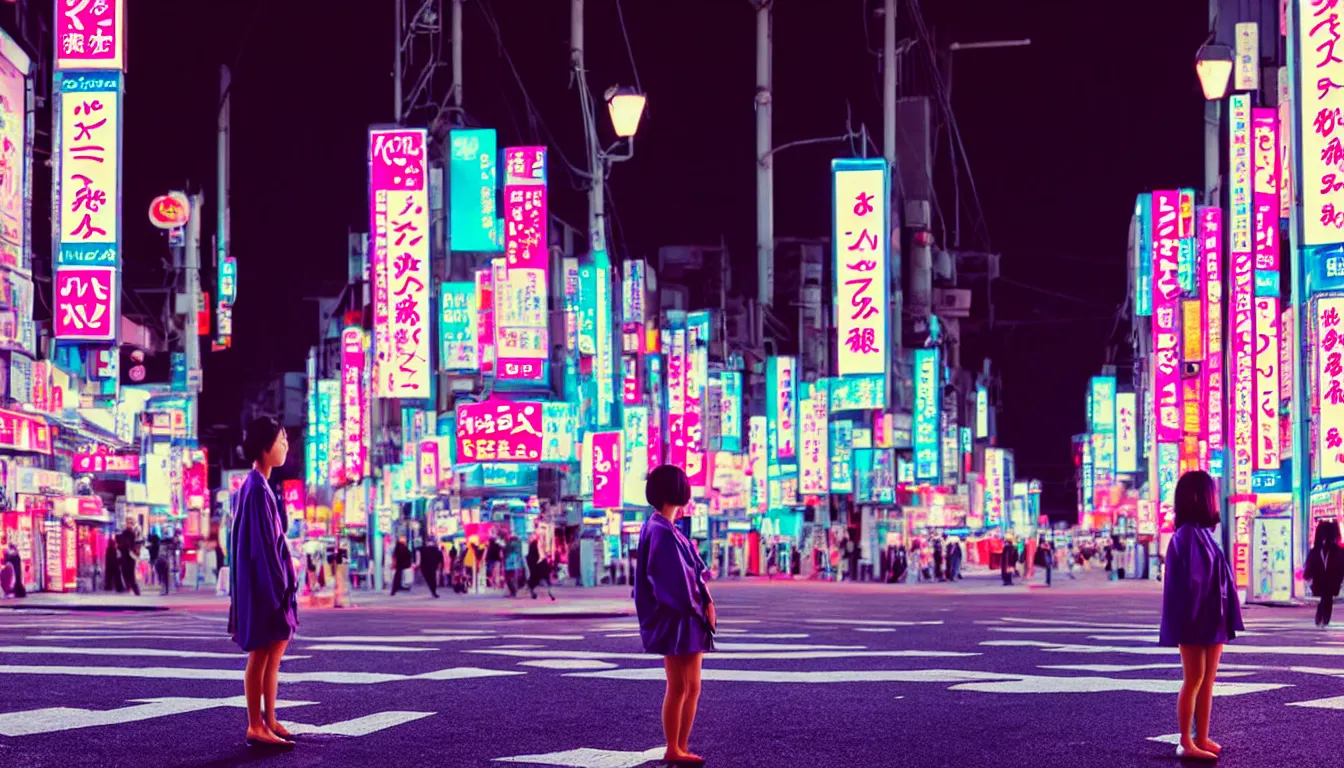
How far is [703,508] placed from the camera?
201ft

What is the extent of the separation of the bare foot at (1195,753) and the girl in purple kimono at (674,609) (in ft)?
8.30

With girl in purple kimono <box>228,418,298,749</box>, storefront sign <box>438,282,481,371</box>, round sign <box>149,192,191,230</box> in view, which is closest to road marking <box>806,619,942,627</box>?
girl in purple kimono <box>228,418,298,749</box>

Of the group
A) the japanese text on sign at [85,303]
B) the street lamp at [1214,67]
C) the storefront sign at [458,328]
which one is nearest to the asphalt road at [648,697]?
the street lamp at [1214,67]

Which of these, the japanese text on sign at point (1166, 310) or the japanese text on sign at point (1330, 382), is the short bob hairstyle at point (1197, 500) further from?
the japanese text on sign at point (1166, 310)

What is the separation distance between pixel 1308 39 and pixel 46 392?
30.6 metres

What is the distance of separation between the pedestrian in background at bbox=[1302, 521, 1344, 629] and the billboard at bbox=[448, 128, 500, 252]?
25.5m

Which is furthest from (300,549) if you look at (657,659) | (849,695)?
(849,695)

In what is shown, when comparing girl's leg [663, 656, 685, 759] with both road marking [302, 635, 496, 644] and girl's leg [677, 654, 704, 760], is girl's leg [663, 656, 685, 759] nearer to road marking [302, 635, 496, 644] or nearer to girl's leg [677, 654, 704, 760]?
girl's leg [677, 654, 704, 760]

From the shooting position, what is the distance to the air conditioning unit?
88938 millimetres

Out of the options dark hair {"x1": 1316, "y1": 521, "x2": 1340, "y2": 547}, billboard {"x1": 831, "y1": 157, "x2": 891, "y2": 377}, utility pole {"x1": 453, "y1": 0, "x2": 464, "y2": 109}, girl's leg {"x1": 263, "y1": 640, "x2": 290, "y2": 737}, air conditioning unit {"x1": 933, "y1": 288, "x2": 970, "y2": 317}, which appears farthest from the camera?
air conditioning unit {"x1": 933, "y1": 288, "x2": 970, "y2": 317}

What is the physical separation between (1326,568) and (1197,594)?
15.3 metres

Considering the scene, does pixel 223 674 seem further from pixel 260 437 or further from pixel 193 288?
pixel 193 288

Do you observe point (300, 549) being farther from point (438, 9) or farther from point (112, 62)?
point (438, 9)

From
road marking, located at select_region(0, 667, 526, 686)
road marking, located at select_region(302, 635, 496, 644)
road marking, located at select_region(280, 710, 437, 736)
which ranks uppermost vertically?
road marking, located at select_region(280, 710, 437, 736)
